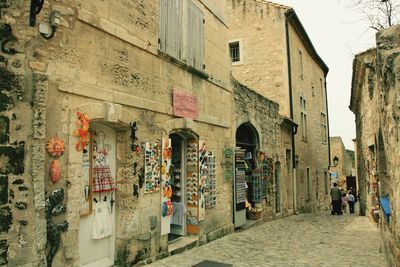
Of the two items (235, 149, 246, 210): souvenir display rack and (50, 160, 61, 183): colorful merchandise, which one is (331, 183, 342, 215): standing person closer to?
(235, 149, 246, 210): souvenir display rack

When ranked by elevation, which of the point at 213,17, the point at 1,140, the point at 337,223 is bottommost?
the point at 337,223

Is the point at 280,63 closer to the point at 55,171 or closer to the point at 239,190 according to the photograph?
the point at 239,190

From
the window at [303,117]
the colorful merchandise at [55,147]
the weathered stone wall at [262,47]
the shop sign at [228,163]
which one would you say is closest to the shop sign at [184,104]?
the shop sign at [228,163]

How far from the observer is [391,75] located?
3.75m

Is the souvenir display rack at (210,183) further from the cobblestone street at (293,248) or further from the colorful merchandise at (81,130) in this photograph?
the colorful merchandise at (81,130)

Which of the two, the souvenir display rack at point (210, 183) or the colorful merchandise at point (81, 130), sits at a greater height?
the colorful merchandise at point (81, 130)

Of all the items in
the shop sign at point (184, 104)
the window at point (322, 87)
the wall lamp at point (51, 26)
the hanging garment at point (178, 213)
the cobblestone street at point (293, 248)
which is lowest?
the cobblestone street at point (293, 248)

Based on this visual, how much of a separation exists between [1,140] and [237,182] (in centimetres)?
672

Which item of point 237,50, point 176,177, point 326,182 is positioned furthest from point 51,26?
point 326,182

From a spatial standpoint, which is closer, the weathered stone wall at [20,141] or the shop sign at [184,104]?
the weathered stone wall at [20,141]

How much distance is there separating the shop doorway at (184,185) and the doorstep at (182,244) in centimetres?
13

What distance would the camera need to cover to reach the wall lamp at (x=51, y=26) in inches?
162

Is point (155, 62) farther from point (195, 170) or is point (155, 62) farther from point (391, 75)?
point (391, 75)

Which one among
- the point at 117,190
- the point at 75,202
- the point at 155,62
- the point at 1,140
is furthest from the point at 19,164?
the point at 155,62
